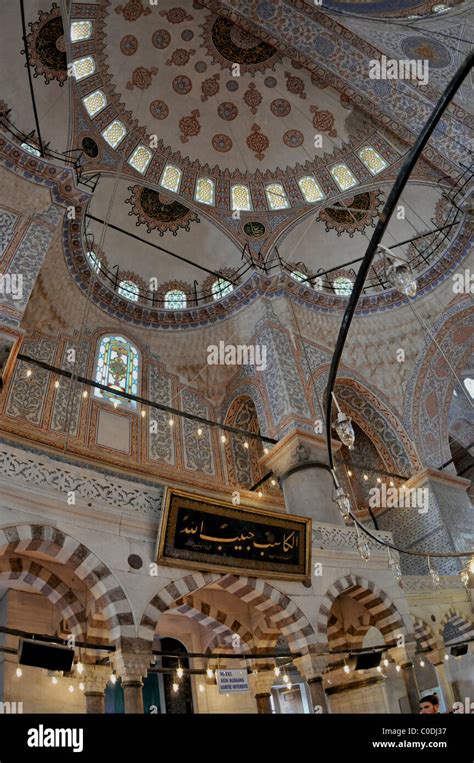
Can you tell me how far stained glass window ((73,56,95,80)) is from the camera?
10344mm

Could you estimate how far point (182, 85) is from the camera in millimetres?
12062

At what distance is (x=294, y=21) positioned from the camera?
1052cm

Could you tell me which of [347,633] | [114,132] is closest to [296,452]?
[347,633]

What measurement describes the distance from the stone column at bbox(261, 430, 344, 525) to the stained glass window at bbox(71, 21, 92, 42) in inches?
331

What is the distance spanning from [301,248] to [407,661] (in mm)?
8854

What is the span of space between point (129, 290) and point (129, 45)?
492 cm

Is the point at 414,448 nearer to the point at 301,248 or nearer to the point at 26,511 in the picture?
the point at 301,248

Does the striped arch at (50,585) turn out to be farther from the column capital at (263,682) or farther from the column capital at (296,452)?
the column capital at (296,452)

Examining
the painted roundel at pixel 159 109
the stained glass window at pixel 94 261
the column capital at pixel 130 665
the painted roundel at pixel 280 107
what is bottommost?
the column capital at pixel 130 665

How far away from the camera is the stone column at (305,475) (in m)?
8.62

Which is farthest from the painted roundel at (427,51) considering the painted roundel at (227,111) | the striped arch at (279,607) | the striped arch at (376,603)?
the striped arch at (279,607)

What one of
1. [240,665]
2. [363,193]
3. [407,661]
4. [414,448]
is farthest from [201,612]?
[363,193]

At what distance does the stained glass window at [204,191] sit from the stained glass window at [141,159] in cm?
124

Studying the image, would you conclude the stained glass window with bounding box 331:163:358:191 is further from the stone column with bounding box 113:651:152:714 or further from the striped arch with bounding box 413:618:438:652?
the stone column with bounding box 113:651:152:714
